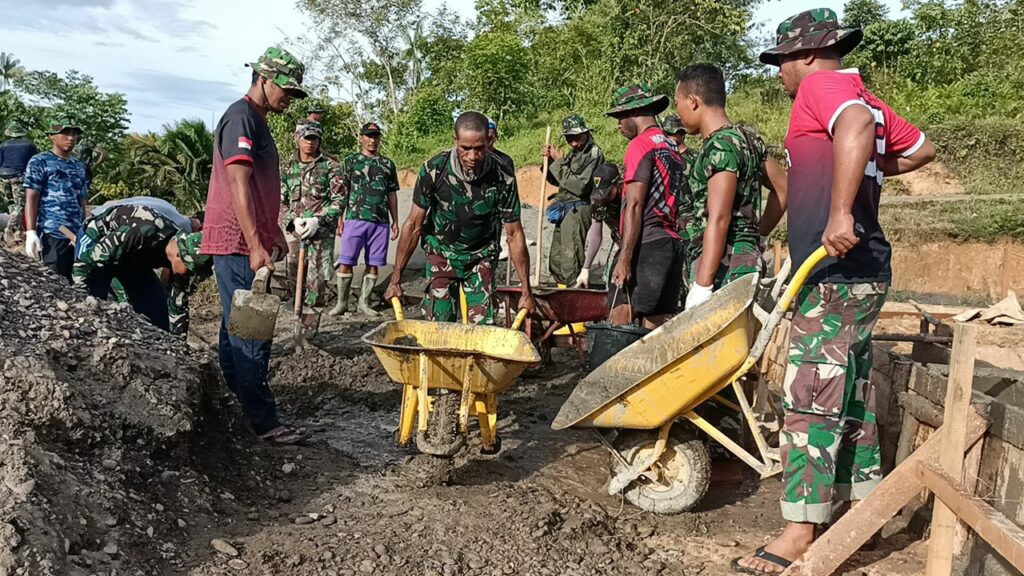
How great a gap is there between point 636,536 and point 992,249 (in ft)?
29.5

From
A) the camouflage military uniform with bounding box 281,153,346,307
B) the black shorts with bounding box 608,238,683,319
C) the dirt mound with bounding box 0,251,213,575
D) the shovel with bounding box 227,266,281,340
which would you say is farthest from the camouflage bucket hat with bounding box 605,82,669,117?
the camouflage military uniform with bounding box 281,153,346,307

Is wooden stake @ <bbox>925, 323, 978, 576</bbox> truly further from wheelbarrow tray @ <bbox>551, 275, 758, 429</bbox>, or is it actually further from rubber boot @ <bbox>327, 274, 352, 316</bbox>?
rubber boot @ <bbox>327, 274, 352, 316</bbox>

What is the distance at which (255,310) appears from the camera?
12.9ft

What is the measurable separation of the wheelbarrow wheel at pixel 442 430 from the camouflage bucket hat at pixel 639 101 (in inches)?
80.9

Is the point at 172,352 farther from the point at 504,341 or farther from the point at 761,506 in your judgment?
the point at 761,506

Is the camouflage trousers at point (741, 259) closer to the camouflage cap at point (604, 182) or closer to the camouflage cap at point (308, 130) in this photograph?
the camouflage cap at point (604, 182)

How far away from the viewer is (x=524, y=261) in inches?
176

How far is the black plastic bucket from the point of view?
3737 millimetres

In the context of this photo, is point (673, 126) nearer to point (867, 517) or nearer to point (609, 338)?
point (609, 338)

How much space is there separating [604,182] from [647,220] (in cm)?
187

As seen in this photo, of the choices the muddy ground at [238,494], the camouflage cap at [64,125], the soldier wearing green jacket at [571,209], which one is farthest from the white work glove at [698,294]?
the camouflage cap at [64,125]

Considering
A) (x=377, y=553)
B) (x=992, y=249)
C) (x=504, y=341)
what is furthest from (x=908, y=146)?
(x=992, y=249)

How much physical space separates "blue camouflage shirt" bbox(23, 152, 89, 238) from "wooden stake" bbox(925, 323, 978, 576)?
21.8 feet

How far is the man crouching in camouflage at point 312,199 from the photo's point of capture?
7.14 m
